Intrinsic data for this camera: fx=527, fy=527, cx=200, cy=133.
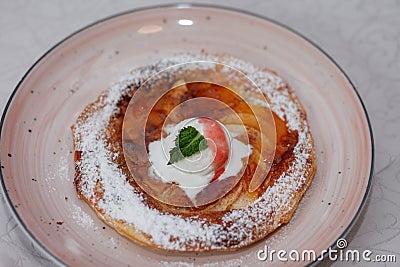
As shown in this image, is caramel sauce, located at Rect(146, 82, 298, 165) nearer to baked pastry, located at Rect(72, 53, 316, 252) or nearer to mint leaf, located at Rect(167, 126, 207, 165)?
baked pastry, located at Rect(72, 53, 316, 252)

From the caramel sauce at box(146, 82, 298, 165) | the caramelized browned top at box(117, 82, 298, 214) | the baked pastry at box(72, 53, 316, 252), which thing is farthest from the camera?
the caramel sauce at box(146, 82, 298, 165)

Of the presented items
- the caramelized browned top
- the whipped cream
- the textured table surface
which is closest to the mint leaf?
the whipped cream

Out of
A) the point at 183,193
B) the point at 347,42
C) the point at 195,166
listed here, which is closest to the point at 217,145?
the point at 195,166

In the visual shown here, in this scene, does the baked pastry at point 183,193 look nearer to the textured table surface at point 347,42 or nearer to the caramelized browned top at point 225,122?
the caramelized browned top at point 225,122

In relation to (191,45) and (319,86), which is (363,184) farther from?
(191,45)

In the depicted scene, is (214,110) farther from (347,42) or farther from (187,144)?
(347,42)
